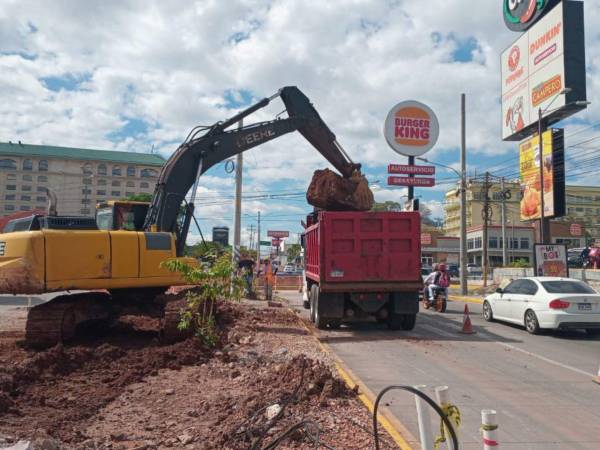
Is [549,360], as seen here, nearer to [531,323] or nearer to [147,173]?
[531,323]

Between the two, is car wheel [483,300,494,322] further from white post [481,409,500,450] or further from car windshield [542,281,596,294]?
white post [481,409,500,450]

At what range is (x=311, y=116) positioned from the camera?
15.1 m

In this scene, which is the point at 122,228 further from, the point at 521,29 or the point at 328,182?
the point at 521,29

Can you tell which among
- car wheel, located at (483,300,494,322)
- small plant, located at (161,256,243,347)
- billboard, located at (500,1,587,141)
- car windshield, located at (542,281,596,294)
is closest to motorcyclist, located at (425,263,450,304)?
car wheel, located at (483,300,494,322)

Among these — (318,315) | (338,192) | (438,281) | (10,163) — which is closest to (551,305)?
(318,315)

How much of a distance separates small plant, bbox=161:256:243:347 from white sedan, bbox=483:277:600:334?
727cm

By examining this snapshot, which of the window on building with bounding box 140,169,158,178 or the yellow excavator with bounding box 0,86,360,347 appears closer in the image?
the yellow excavator with bounding box 0,86,360,347

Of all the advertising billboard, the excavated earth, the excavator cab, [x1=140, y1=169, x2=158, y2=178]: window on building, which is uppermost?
[x1=140, y1=169, x2=158, y2=178]: window on building

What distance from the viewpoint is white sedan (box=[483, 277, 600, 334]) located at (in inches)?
472

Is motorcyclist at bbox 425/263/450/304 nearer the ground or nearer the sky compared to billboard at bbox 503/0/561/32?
nearer the ground

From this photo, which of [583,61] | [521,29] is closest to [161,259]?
[583,61]

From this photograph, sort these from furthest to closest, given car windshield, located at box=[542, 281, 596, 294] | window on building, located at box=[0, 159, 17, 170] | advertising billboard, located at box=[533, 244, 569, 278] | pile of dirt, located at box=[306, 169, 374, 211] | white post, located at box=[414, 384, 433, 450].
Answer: window on building, located at box=[0, 159, 17, 170]
advertising billboard, located at box=[533, 244, 569, 278]
pile of dirt, located at box=[306, 169, 374, 211]
car windshield, located at box=[542, 281, 596, 294]
white post, located at box=[414, 384, 433, 450]

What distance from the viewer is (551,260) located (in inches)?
896

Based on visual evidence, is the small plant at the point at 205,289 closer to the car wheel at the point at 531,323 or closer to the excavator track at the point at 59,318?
the excavator track at the point at 59,318
